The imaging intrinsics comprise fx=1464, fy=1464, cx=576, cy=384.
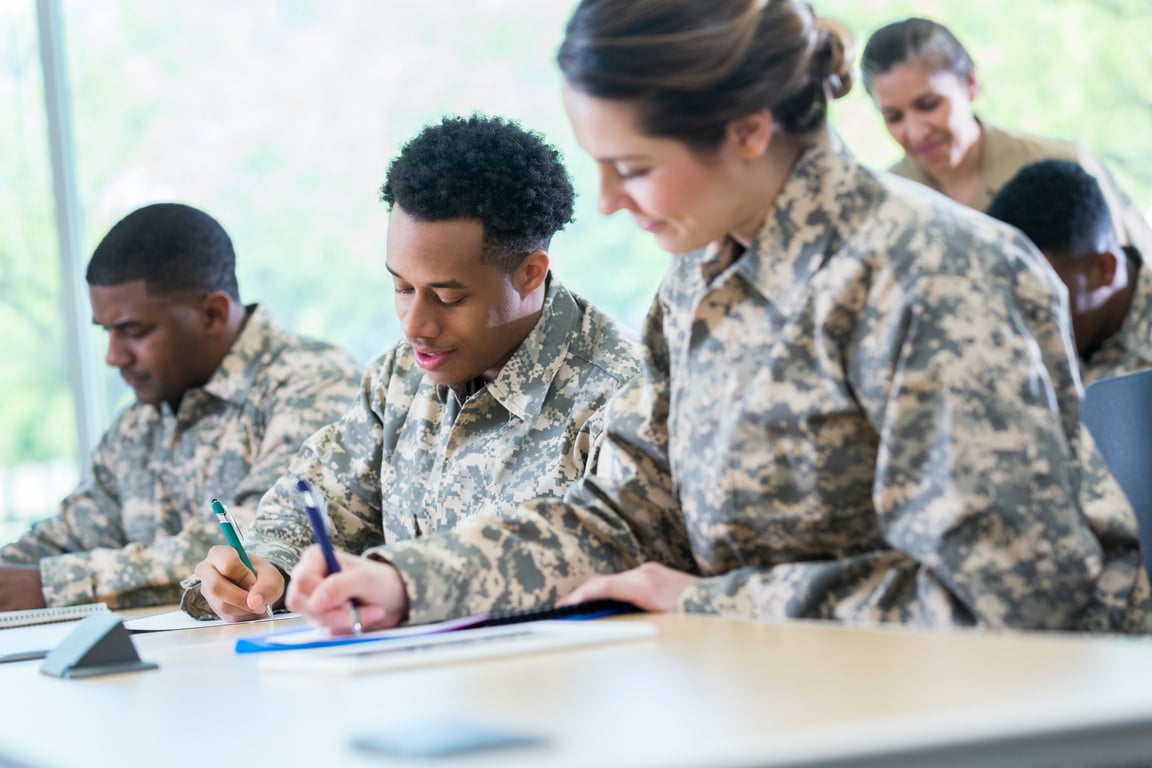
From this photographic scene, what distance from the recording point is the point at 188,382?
3350 millimetres

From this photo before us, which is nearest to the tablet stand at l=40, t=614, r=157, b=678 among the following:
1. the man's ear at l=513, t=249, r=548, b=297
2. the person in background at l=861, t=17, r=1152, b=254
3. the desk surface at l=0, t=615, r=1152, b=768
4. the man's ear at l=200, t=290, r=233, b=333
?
the desk surface at l=0, t=615, r=1152, b=768

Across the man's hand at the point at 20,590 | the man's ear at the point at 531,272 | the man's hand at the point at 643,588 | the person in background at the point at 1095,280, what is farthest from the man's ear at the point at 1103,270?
the man's hand at the point at 20,590

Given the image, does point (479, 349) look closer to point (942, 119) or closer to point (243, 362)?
point (243, 362)

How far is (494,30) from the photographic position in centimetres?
464

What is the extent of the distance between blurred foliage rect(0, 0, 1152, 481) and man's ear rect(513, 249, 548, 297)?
1917mm

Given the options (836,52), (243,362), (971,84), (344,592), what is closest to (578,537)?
(344,592)

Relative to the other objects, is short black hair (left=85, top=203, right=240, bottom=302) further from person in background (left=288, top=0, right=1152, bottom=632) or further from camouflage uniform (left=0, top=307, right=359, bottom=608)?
person in background (left=288, top=0, right=1152, bottom=632)

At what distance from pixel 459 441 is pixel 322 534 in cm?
91

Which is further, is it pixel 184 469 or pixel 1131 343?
pixel 184 469

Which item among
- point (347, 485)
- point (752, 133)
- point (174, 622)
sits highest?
point (752, 133)

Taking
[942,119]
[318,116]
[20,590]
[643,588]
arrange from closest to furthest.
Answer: [643,588], [20,590], [942,119], [318,116]

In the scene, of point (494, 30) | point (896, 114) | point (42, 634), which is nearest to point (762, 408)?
point (42, 634)

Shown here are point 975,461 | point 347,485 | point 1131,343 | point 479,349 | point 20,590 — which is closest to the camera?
point 975,461

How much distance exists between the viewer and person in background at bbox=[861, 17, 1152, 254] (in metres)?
3.31
